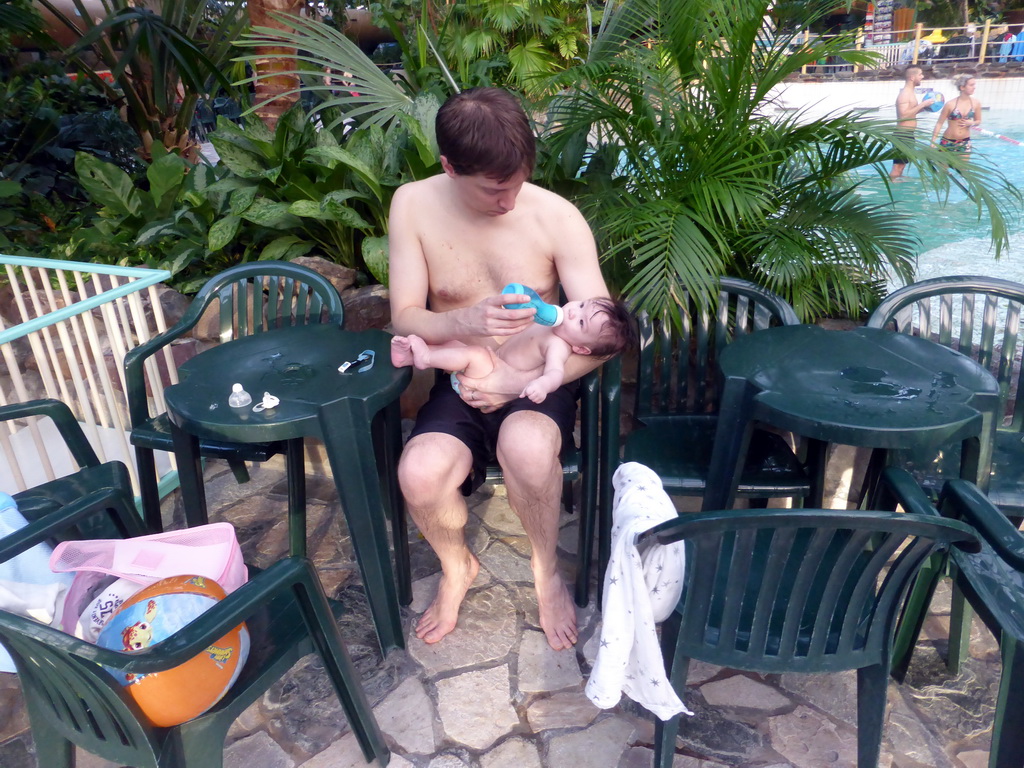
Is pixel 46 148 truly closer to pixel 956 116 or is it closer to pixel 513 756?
pixel 513 756

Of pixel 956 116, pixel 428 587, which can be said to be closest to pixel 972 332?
pixel 428 587

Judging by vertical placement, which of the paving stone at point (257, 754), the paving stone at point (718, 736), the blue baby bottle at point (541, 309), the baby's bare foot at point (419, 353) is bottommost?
the paving stone at point (718, 736)

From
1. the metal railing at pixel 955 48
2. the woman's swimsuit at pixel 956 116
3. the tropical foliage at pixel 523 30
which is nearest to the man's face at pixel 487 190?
the tropical foliage at pixel 523 30

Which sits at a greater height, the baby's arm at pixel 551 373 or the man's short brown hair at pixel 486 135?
the man's short brown hair at pixel 486 135

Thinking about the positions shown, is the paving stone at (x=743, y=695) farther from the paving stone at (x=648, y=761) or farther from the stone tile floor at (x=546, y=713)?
the paving stone at (x=648, y=761)

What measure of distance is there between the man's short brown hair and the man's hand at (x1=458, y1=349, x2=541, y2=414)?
0.63m

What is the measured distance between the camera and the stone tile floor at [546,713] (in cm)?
195

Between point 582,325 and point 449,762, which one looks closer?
point 449,762

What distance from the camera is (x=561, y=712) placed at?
2100 mm

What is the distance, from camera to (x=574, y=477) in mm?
2289

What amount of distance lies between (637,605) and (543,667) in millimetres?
925

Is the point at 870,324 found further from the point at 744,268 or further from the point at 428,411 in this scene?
the point at 428,411

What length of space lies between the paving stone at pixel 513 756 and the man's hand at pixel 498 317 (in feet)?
3.98

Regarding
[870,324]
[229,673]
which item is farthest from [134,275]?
[870,324]
